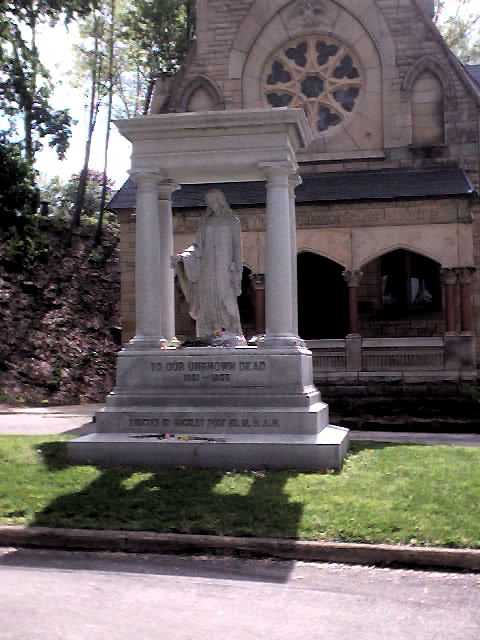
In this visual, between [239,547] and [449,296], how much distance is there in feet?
54.4

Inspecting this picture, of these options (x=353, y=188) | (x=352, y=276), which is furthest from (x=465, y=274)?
(x=353, y=188)

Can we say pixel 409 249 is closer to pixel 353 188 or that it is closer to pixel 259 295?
pixel 353 188

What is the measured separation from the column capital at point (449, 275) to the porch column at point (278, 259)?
1263 cm

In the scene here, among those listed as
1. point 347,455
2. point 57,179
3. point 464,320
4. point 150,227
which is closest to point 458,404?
point 464,320

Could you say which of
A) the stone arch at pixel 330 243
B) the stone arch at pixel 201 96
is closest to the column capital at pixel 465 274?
the stone arch at pixel 330 243

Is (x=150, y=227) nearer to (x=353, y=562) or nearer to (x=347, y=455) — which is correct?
(x=347, y=455)

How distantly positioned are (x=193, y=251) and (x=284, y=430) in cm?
294

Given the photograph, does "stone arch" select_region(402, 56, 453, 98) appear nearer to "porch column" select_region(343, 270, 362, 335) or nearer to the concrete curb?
"porch column" select_region(343, 270, 362, 335)

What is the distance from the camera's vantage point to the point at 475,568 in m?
6.62

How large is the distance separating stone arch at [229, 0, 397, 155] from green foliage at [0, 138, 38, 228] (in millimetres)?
7335

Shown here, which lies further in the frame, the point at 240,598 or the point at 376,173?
the point at 376,173

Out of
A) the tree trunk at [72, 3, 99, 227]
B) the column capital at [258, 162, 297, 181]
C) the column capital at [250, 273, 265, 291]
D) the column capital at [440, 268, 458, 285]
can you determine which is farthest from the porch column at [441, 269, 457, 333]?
the tree trunk at [72, 3, 99, 227]

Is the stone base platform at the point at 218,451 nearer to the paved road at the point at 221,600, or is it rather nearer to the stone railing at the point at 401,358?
the paved road at the point at 221,600

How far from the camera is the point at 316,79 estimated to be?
25.3 meters
